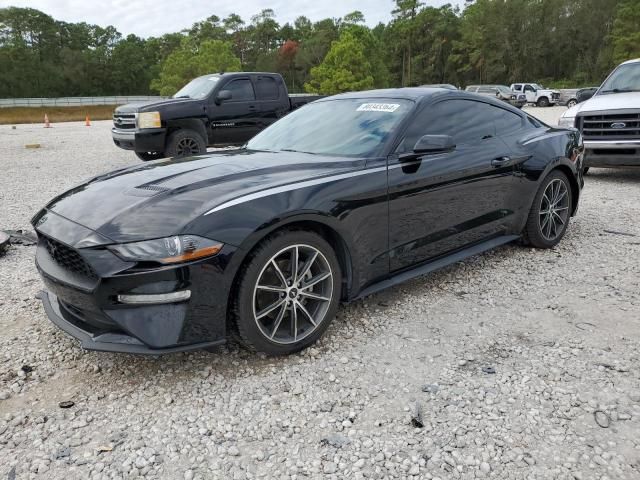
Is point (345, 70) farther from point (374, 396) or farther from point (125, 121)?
point (374, 396)

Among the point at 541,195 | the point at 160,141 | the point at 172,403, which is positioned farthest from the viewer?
the point at 160,141

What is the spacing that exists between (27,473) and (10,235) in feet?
13.0

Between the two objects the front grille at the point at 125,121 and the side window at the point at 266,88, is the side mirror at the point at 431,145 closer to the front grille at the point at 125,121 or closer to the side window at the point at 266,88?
the front grille at the point at 125,121

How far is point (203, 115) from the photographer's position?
1000 centimetres

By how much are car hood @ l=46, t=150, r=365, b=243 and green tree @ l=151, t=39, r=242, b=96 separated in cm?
5525

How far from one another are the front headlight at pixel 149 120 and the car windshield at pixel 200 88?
113 centimetres

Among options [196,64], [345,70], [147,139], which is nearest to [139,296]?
[147,139]

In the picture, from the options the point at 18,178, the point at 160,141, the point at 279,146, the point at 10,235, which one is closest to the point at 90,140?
the point at 18,178

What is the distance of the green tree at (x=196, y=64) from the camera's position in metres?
56.7

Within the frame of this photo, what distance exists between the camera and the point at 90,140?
17.7m

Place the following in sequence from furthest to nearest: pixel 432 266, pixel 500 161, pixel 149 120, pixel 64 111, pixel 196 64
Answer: pixel 196 64, pixel 64 111, pixel 149 120, pixel 500 161, pixel 432 266

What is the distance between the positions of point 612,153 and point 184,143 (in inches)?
289

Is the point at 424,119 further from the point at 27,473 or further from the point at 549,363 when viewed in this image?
the point at 27,473

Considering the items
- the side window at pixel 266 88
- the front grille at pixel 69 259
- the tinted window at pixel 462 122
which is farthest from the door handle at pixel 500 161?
the side window at pixel 266 88
